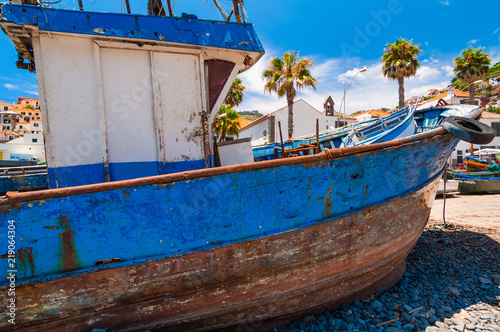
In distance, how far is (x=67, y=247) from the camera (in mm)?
2010

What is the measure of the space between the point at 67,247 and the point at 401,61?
23610 millimetres

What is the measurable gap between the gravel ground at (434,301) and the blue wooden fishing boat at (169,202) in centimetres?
22

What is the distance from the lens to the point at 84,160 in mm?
2627

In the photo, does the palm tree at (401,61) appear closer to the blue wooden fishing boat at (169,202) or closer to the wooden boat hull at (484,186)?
the wooden boat hull at (484,186)

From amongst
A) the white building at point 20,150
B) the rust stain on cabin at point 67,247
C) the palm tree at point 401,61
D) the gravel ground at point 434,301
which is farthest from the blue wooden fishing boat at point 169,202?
the white building at point 20,150

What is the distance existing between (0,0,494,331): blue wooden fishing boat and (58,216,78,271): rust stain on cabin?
0.01 metres

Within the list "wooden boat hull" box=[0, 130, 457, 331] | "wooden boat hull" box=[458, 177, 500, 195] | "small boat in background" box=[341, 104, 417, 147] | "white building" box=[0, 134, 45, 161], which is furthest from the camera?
"white building" box=[0, 134, 45, 161]

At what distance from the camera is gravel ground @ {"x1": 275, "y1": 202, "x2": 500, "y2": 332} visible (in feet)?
8.68

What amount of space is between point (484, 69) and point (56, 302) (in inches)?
1339

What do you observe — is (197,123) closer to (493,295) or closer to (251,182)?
(251,182)

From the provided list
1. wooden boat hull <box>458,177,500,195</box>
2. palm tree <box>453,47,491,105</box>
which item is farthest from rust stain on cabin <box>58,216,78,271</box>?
palm tree <box>453,47,491,105</box>

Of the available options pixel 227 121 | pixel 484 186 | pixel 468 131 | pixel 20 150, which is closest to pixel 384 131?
pixel 468 131

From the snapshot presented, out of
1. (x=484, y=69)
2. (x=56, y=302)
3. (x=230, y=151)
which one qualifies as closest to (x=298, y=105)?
(x=484, y=69)

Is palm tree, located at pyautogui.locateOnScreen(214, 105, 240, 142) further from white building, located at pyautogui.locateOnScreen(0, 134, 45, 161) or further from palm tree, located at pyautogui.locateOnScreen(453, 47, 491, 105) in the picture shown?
white building, located at pyautogui.locateOnScreen(0, 134, 45, 161)
